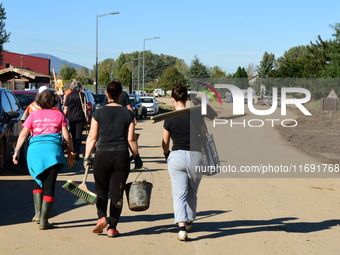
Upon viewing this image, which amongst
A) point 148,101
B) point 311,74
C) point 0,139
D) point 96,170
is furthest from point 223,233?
point 311,74

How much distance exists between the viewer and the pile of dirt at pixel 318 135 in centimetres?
1872

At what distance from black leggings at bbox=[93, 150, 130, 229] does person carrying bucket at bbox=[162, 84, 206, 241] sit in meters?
0.63

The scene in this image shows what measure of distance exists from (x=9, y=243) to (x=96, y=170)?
1314 mm

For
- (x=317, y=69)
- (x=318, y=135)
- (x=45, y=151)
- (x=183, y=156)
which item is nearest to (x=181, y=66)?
(x=317, y=69)

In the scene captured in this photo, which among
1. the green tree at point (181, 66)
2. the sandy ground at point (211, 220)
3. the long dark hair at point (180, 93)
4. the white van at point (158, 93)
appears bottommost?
the white van at point (158, 93)

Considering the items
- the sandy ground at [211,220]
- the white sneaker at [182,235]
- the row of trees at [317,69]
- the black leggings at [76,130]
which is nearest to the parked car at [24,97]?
the black leggings at [76,130]

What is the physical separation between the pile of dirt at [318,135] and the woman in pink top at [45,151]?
1069 cm

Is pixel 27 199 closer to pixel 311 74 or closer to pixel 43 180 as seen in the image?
A: pixel 43 180

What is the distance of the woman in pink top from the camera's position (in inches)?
288

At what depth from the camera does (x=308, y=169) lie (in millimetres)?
14672

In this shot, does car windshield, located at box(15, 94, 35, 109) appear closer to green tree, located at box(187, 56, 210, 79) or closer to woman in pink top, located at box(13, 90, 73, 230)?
woman in pink top, located at box(13, 90, 73, 230)

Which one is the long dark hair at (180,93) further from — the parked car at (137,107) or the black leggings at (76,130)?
the parked car at (137,107)

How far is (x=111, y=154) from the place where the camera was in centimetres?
694

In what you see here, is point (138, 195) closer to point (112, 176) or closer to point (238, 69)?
point (112, 176)
